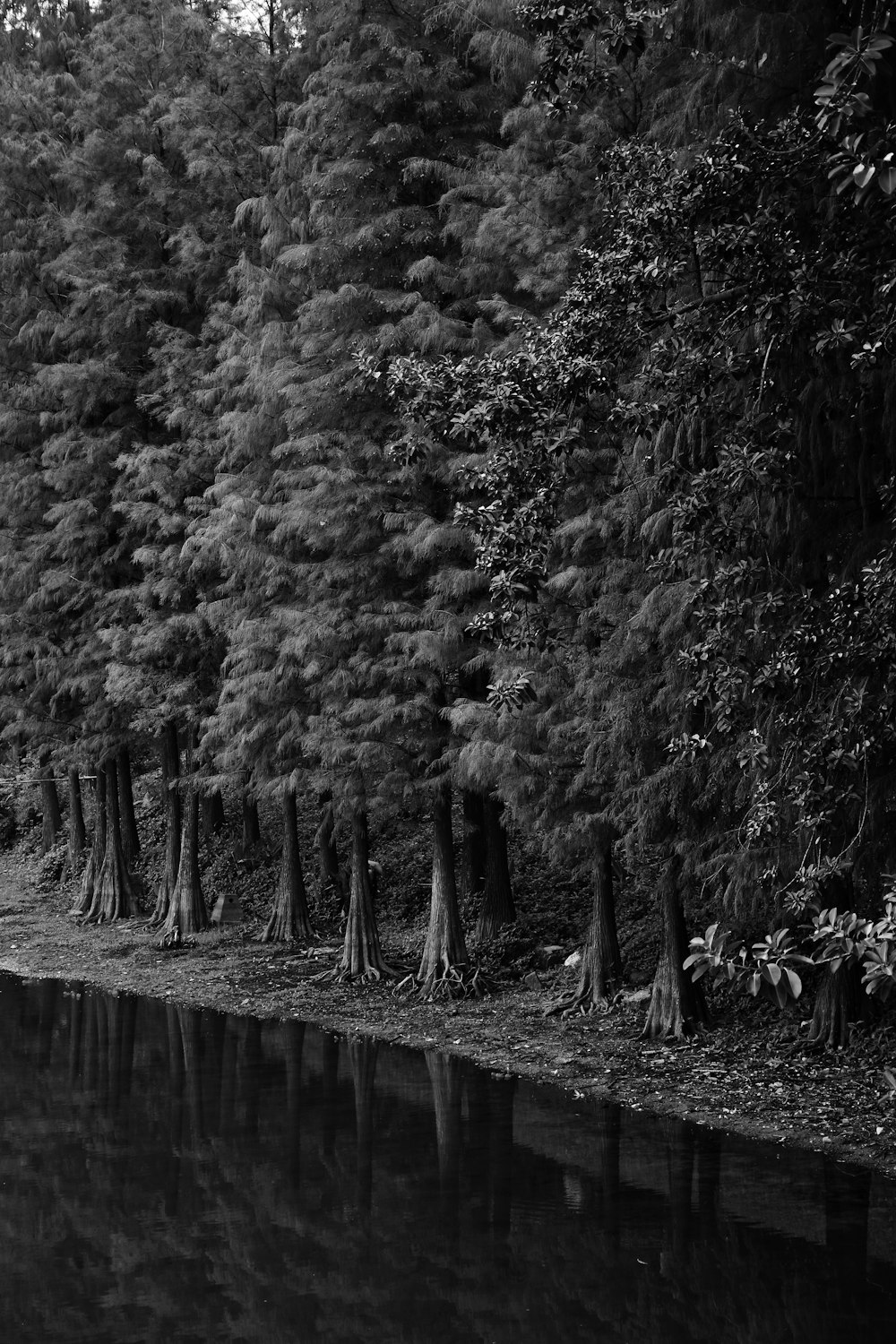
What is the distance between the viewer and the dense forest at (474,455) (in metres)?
8.22

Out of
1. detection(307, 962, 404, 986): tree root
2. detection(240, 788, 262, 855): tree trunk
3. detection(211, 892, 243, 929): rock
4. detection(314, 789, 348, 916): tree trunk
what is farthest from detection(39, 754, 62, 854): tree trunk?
detection(307, 962, 404, 986): tree root

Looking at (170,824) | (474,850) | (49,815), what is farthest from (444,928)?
(49,815)

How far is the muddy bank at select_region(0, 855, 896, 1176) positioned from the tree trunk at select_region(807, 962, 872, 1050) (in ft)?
0.65

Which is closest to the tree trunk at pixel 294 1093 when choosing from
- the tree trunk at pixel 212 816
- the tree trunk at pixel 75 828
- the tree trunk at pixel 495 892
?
the tree trunk at pixel 495 892

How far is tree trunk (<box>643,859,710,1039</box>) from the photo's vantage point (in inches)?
589

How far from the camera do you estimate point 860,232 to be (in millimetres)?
7969

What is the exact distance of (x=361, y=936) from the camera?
20484 millimetres

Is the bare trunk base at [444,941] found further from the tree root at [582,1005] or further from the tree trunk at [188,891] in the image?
the tree trunk at [188,891]

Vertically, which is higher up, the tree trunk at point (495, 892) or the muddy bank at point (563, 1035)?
the tree trunk at point (495, 892)

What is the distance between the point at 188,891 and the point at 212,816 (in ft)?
22.9

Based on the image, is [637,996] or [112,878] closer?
[637,996]

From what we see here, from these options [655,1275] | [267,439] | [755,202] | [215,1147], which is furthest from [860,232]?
[267,439]

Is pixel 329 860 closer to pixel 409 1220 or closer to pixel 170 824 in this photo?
pixel 170 824

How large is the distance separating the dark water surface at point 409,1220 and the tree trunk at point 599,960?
2413 mm
